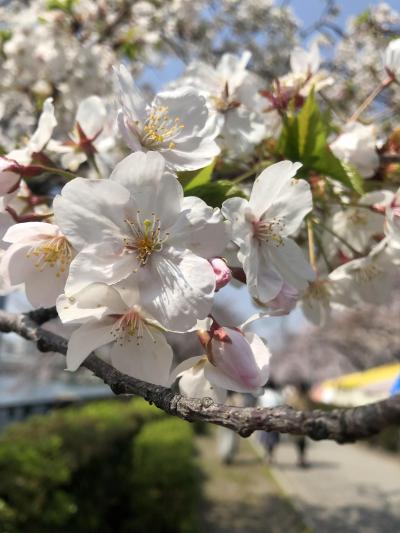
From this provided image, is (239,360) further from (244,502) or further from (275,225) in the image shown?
(244,502)

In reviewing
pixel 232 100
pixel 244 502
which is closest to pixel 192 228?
pixel 232 100

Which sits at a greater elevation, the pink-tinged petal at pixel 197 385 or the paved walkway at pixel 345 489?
the pink-tinged petal at pixel 197 385

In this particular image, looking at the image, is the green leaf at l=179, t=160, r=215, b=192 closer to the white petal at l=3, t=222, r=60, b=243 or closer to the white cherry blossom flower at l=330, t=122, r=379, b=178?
the white petal at l=3, t=222, r=60, b=243

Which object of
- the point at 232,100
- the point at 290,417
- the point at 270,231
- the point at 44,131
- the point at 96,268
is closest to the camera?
the point at 290,417

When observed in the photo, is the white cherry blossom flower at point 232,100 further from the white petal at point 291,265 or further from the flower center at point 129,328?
the flower center at point 129,328

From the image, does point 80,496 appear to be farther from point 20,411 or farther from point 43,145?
point 20,411

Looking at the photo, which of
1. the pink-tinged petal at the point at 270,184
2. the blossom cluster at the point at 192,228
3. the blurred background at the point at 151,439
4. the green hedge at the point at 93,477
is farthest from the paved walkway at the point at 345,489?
the pink-tinged petal at the point at 270,184

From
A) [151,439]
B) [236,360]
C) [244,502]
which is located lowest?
[244,502]
